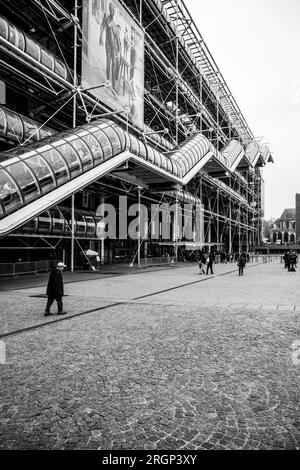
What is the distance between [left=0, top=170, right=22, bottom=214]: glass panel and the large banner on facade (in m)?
10.2

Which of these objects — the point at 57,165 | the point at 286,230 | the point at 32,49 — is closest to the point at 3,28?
the point at 32,49

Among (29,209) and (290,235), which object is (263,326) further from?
(290,235)

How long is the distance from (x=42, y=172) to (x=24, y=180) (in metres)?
1.03

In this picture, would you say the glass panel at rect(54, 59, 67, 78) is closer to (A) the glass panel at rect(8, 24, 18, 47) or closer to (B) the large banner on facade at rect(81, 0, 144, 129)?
(B) the large banner on facade at rect(81, 0, 144, 129)

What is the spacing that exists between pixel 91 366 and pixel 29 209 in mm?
9531

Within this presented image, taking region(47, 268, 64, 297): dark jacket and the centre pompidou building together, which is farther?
the centre pompidou building

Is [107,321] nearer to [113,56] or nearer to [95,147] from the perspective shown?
[95,147]

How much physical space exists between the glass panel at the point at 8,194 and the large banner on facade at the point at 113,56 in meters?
10.2

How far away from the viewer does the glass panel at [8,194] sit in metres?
12.5

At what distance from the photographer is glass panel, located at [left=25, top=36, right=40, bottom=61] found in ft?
55.9

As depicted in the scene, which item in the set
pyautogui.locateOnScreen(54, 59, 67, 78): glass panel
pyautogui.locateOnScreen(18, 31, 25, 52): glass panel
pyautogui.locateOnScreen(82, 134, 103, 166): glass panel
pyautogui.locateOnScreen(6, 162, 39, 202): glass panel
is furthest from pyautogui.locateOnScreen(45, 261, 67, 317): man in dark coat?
pyautogui.locateOnScreen(54, 59, 67, 78): glass panel

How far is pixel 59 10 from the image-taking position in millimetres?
19781

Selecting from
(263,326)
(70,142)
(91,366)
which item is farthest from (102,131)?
(91,366)

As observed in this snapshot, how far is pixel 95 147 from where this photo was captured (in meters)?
17.3
